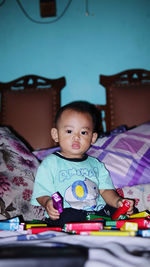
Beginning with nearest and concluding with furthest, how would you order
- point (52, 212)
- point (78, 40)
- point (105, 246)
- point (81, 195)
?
point (105, 246) → point (52, 212) → point (81, 195) → point (78, 40)

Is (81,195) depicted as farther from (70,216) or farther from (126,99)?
(126,99)

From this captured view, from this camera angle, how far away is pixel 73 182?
1010mm

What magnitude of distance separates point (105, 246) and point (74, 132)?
632 millimetres

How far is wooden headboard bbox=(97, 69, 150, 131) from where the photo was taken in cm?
175

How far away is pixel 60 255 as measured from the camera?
34cm

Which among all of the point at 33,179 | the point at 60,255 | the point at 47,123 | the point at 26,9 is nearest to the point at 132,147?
the point at 33,179

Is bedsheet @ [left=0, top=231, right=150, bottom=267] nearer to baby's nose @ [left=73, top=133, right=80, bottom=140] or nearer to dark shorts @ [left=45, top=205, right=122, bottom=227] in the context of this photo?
dark shorts @ [left=45, top=205, right=122, bottom=227]

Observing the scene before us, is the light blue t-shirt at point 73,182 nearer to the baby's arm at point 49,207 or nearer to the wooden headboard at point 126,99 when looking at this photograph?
the baby's arm at point 49,207

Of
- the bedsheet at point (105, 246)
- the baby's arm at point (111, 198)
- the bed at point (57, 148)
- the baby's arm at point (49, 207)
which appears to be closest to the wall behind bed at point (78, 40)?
the bed at point (57, 148)

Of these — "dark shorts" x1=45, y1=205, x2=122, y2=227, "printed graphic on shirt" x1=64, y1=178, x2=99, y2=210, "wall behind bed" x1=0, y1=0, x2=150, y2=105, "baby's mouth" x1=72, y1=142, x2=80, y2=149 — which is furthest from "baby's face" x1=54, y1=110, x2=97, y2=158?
"wall behind bed" x1=0, y1=0, x2=150, y2=105

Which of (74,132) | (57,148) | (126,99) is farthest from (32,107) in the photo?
(74,132)

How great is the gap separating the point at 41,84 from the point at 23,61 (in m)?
0.32

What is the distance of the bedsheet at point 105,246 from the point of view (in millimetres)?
411

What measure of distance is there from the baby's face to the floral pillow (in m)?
0.21
